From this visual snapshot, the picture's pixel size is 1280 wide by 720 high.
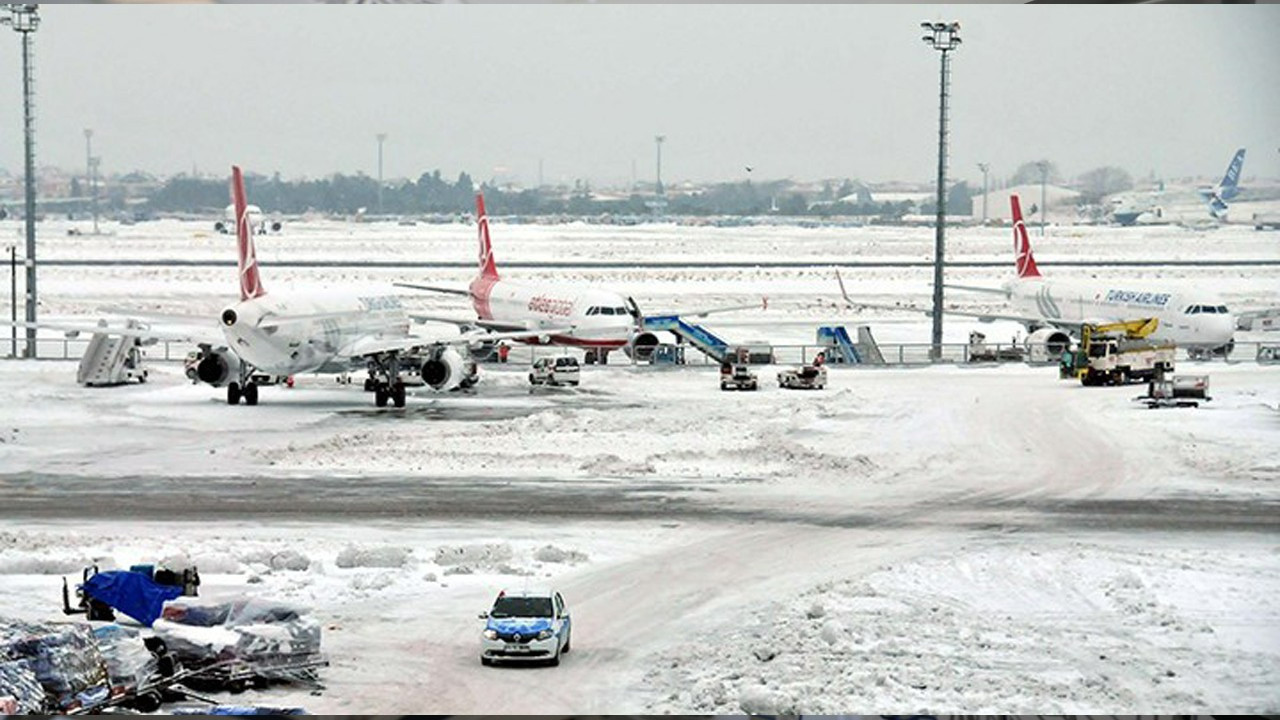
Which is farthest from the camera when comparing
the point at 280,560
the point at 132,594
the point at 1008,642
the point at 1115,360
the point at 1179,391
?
the point at 1115,360

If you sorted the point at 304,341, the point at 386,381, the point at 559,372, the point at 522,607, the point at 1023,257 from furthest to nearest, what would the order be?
the point at 1023,257
the point at 559,372
the point at 386,381
the point at 304,341
the point at 522,607

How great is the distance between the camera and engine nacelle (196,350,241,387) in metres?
72.8

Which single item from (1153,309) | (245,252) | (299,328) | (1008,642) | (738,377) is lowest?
(1008,642)

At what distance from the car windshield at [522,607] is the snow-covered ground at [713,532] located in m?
0.98

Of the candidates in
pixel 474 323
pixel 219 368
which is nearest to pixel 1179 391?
pixel 219 368

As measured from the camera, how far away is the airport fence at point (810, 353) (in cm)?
9238

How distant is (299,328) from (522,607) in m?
39.5

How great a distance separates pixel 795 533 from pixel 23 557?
17199mm

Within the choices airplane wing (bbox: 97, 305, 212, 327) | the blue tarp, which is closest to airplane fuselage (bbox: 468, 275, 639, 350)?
airplane wing (bbox: 97, 305, 212, 327)

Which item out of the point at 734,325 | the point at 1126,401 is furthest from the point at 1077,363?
the point at 734,325

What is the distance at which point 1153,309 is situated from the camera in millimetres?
90625

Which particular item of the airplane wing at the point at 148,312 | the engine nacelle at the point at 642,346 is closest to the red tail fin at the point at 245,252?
the engine nacelle at the point at 642,346

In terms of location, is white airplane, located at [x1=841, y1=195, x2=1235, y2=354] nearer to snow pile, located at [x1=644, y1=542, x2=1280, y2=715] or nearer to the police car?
snow pile, located at [x1=644, y1=542, x2=1280, y2=715]

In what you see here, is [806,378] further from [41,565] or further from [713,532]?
[41,565]
